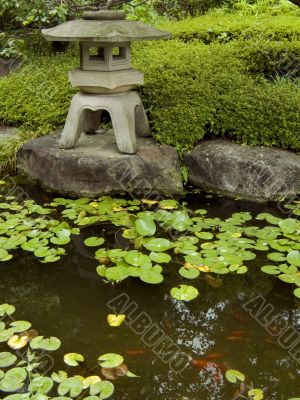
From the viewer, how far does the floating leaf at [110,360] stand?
8.13ft

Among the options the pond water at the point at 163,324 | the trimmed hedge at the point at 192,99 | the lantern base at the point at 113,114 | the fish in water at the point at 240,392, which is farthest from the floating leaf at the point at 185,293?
the trimmed hedge at the point at 192,99

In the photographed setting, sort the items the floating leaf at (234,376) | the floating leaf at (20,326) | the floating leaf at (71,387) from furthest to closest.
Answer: the floating leaf at (20,326)
the floating leaf at (234,376)
the floating leaf at (71,387)

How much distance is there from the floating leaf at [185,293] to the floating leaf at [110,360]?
63 centimetres

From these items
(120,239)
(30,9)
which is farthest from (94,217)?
(30,9)

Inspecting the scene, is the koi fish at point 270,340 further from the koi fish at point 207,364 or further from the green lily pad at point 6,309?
the green lily pad at point 6,309

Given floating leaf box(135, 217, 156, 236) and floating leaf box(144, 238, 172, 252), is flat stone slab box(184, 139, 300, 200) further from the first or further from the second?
floating leaf box(144, 238, 172, 252)

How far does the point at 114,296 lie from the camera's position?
312cm

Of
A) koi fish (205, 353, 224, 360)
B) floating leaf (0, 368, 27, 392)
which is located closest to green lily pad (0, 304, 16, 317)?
floating leaf (0, 368, 27, 392)

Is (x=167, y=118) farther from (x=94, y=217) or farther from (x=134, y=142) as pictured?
(x=94, y=217)

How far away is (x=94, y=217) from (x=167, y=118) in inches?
58.6

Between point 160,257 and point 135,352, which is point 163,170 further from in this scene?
point 135,352

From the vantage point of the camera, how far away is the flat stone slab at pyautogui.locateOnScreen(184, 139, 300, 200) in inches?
175

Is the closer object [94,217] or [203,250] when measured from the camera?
[203,250]

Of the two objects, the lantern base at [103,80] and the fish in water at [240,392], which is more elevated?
the lantern base at [103,80]
